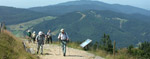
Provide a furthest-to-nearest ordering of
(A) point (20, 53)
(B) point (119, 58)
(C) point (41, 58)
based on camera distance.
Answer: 1. (B) point (119, 58)
2. (C) point (41, 58)
3. (A) point (20, 53)

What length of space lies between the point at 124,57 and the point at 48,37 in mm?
10267

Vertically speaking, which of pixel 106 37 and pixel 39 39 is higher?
pixel 39 39

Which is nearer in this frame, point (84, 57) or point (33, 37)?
point (84, 57)

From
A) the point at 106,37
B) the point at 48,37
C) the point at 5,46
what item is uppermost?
the point at 5,46

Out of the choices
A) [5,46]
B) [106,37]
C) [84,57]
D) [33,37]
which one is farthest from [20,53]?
[106,37]

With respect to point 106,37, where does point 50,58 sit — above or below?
above

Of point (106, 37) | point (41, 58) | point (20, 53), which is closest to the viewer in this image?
point (20, 53)

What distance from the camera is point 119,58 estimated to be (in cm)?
1295

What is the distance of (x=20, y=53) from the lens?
10289 millimetres

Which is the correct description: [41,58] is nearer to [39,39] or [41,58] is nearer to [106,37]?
[39,39]

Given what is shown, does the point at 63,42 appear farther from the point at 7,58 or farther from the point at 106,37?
the point at 106,37

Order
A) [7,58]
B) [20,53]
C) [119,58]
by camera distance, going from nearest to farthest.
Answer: [7,58] → [20,53] → [119,58]

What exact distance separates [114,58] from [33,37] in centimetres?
1003

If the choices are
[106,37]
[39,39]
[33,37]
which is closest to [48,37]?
[33,37]
